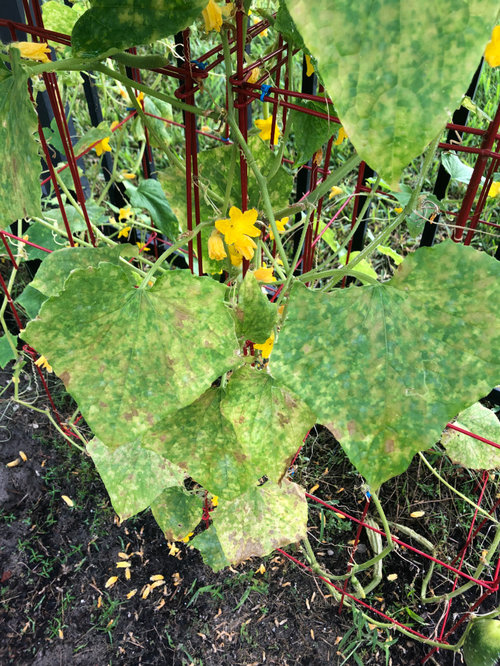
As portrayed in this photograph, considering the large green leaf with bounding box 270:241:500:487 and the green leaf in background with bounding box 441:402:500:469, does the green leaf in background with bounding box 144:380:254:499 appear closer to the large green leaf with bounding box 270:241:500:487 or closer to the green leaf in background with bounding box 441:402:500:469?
the large green leaf with bounding box 270:241:500:487

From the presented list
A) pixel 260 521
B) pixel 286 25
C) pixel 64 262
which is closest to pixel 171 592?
pixel 260 521

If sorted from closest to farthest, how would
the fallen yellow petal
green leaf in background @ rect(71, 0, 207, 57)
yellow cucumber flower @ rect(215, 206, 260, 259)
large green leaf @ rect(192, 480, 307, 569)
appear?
1. green leaf in background @ rect(71, 0, 207, 57)
2. yellow cucumber flower @ rect(215, 206, 260, 259)
3. large green leaf @ rect(192, 480, 307, 569)
4. the fallen yellow petal

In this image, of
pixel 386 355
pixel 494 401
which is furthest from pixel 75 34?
pixel 494 401

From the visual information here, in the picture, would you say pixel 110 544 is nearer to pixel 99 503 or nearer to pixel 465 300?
pixel 99 503

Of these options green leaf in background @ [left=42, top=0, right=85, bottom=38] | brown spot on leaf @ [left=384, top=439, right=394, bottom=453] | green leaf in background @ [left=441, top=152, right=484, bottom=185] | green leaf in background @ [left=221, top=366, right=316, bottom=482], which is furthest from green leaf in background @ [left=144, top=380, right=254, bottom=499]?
green leaf in background @ [left=42, top=0, right=85, bottom=38]

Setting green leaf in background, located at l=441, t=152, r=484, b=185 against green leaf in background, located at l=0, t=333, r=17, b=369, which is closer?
green leaf in background, located at l=441, t=152, r=484, b=185

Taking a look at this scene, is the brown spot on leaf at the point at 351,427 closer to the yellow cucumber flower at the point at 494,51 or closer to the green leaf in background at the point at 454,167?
the yellow cucumber flower at the point at 494,51
